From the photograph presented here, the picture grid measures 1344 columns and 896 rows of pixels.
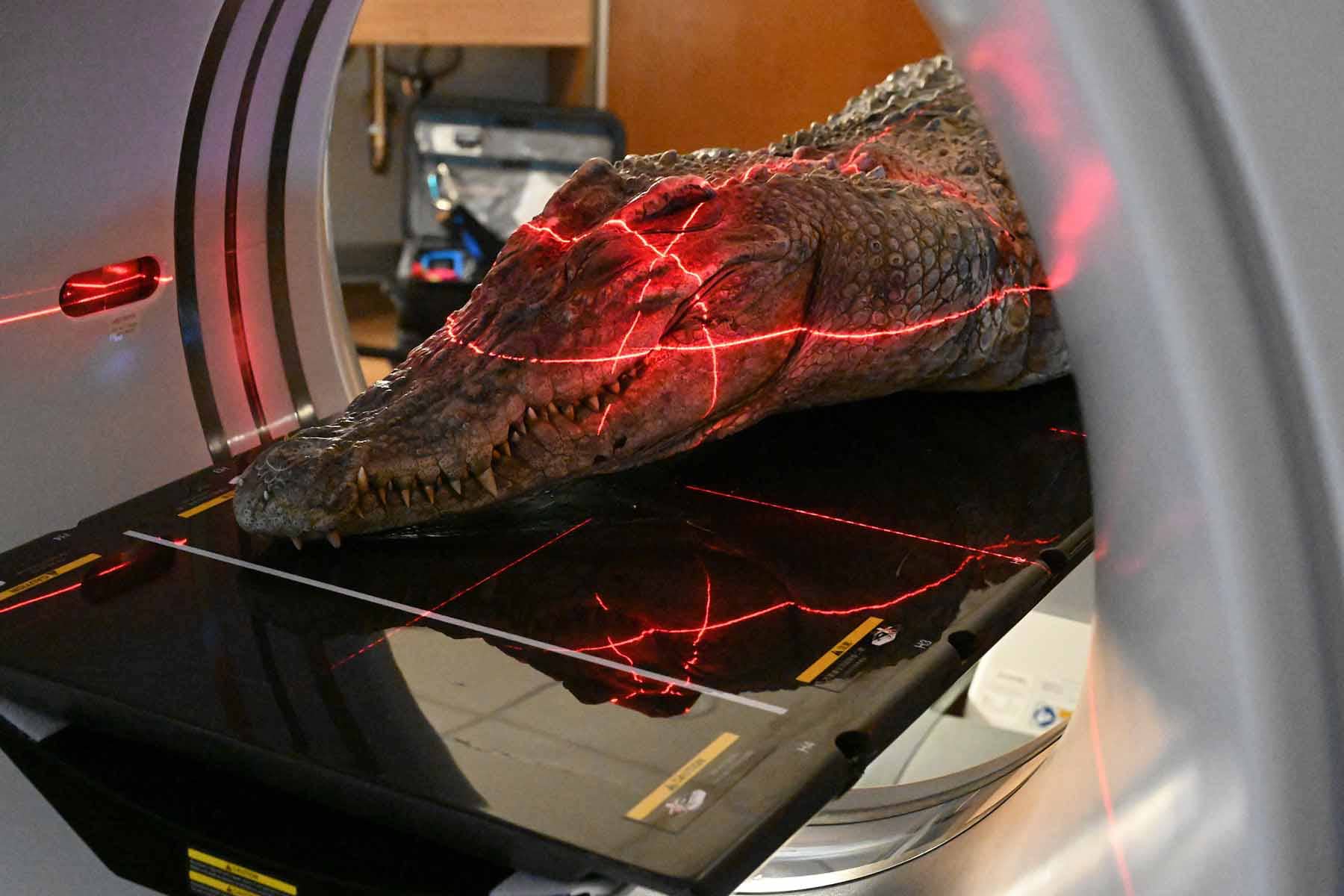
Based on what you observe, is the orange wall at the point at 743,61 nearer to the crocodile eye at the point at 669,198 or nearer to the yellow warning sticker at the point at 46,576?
the crocodile eye at the point at 669,198

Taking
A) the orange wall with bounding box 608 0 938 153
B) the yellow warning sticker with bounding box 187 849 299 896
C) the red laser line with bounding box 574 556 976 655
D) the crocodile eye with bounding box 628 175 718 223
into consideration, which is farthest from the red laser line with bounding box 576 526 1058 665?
the orange wall with bounding box 608 0 938 153

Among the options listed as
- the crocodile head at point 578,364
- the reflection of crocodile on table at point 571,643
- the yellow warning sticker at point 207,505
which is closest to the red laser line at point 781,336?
the crocodile head at point 578,364

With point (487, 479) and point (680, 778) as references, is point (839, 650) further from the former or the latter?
point (487, 479)

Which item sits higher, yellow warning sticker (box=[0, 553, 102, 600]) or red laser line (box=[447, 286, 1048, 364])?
red laser line (box=[447, 286, 1048, 364])

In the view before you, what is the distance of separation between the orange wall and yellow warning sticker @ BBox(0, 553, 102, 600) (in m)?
2.66

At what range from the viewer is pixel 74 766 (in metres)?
0.79

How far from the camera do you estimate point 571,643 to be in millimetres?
843

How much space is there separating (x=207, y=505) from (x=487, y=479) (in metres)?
0.23

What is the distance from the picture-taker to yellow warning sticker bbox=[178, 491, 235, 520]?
1.03 m

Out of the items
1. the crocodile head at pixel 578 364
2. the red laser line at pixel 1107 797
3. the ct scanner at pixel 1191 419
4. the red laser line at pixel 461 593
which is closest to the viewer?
the ct scanner at pixel 1191 419

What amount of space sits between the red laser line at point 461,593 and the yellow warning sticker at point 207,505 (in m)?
0.25

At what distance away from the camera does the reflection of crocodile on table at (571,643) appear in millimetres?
677

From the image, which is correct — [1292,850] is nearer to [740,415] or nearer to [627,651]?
[627,651]

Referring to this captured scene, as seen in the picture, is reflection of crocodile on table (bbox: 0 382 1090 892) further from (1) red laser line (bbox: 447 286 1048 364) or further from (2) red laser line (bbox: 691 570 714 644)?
(1) red laser line (bbox: 447 286 1048 364)
